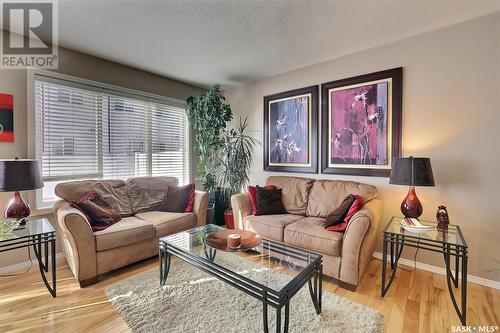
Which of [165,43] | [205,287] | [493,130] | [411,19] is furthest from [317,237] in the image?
[165,43]

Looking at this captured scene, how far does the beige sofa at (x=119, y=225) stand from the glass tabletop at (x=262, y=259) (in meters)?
0.60

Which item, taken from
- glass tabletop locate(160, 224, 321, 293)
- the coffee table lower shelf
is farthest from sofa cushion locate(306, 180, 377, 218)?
the coffee table lower shelf

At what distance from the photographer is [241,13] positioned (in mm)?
2137

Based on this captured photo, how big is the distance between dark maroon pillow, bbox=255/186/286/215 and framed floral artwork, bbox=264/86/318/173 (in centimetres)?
64

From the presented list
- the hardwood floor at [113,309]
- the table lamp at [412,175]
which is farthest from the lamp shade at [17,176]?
the table lamp at [412,175]

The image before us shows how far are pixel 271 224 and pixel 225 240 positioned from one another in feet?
2.42

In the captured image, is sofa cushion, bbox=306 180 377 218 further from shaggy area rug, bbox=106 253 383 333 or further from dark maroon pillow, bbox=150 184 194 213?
dark maroon pillow, bbox=150 184 194 213

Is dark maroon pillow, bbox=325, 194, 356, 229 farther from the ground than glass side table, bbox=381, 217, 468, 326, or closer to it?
farther from the ground

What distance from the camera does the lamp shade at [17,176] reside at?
2014mm

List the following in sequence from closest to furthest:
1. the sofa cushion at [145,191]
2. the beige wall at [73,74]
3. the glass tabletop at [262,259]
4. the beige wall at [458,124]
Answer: the glass tabletop at [262,259]
the beige wall at [458,124]
the beige wall at [73,74]
the sofa cushion at [145,191]

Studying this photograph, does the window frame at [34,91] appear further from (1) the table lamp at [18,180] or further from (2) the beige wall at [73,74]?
(1) the table lamp at [18,180]

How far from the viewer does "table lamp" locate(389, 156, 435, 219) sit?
2.13 m

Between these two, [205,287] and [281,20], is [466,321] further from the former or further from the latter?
[281,20]

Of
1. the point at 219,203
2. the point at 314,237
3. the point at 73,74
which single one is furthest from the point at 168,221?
the point at 73,74
